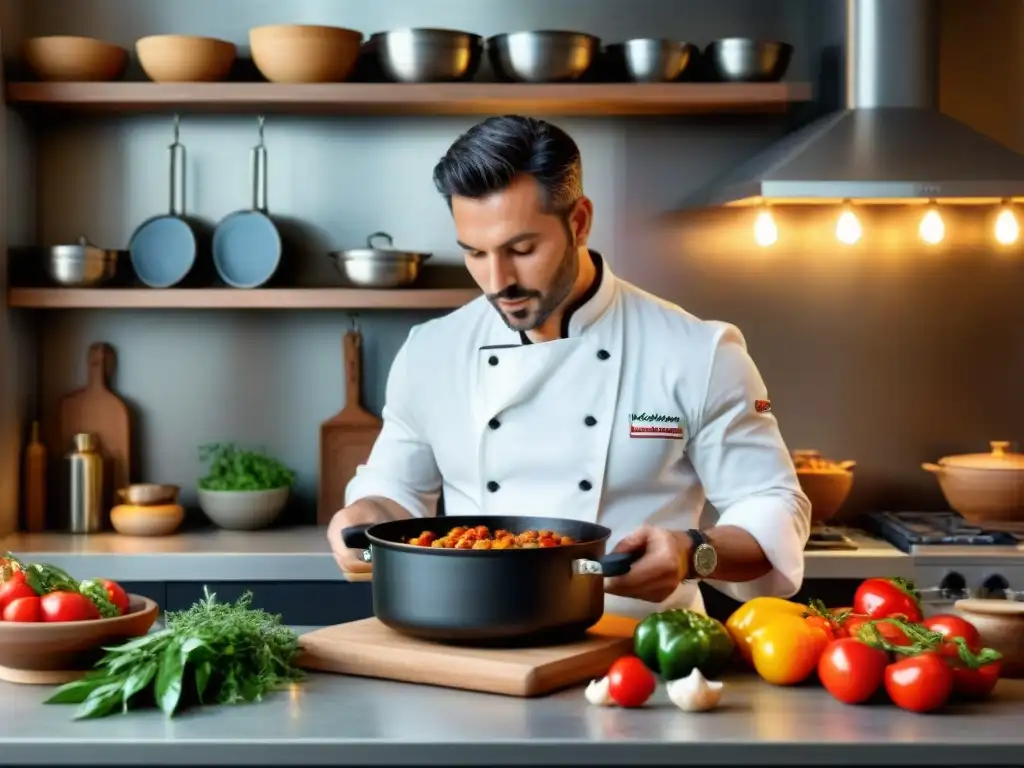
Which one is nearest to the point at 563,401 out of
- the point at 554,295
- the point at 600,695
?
the point at 554,295

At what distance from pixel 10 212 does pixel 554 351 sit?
1.97 meters

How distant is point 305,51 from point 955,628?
252cm

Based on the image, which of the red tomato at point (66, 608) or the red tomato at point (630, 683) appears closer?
the red tomato at point (630, 683)

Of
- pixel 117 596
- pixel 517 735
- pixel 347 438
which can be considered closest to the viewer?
pixel 517 735

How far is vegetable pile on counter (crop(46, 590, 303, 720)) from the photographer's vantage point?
1752mm

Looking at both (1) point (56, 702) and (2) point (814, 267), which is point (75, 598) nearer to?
(1) point (56, 702)

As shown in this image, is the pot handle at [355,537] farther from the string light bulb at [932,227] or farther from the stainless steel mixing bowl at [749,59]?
the string light bulb at [932,227]

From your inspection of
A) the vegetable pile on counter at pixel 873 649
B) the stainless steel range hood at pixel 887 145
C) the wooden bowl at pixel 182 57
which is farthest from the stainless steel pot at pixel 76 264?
the vegetable pile on counter at pixel 873 649

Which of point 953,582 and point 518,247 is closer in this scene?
point 518,247

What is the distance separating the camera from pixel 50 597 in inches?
75.0

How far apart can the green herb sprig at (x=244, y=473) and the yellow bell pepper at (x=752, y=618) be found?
217cm

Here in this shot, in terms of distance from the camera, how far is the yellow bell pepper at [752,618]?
76.3 inches

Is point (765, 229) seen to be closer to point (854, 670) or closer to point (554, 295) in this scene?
point (554, 295)

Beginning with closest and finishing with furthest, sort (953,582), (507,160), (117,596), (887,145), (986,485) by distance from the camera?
1. (117,596)
2. (507,160)
3. (953,582)
4. (887,145)
5. (986,485)
